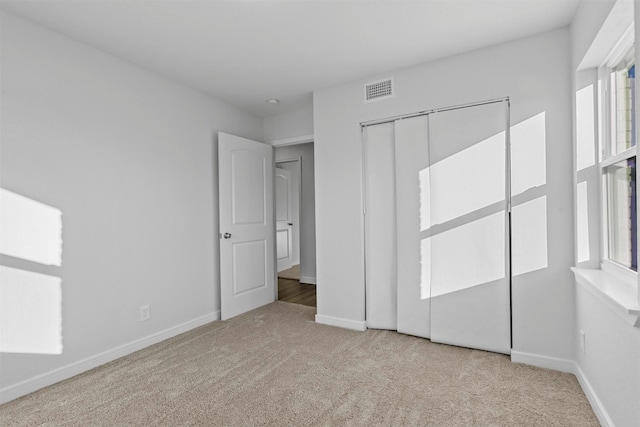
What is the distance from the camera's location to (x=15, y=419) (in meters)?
1.80

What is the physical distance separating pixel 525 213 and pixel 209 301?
10.1ft

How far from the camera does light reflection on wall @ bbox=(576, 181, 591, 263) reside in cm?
209

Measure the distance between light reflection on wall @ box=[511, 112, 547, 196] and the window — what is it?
36cm

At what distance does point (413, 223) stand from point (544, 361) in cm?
138

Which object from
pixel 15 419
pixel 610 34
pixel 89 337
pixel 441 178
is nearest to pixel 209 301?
pixel 89 337

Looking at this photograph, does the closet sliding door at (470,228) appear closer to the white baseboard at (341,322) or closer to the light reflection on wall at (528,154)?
the light reflection on wall at (528,154)

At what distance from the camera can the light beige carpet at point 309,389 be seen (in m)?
1.78

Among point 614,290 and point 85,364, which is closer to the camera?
point 614,290

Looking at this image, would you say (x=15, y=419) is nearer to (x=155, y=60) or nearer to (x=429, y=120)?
(x=155, y=60)

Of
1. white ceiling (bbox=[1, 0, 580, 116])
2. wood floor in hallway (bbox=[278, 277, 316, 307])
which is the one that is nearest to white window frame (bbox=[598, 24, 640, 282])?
white ceiling (bbox=[1, 0, 580, 116])

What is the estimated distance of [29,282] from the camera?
6.89 ft

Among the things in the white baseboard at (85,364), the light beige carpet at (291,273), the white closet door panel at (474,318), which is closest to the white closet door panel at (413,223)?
the white closet door panel at (474,318)

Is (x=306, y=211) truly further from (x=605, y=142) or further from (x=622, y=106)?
(x=622, y=106)

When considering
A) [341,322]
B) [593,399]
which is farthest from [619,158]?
[341,322]
